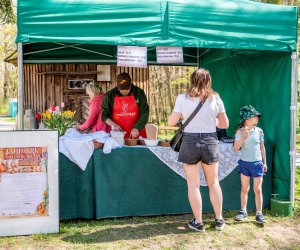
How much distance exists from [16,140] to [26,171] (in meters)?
0.30

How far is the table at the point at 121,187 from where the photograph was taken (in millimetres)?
4258

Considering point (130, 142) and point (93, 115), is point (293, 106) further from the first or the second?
point (93, 115)

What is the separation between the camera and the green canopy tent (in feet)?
12.9

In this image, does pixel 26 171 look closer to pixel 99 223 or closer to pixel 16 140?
pixel 16 140

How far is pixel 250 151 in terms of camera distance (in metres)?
4.19

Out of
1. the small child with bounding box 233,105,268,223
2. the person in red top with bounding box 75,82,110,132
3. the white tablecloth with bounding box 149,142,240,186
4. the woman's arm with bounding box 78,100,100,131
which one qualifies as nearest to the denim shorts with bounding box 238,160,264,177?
the small child with bounding box 233,105,268,223

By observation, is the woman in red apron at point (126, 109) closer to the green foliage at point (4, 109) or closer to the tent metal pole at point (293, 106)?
the tent metal pole at point (293, 106)

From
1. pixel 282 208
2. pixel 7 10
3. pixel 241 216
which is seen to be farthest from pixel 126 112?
pixel 7 10

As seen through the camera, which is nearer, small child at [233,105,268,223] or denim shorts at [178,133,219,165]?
denim shorts at [178,133,219,165]

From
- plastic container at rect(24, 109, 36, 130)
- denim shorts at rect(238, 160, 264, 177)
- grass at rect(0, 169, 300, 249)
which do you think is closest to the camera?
grass at rect(0, 169, 300, 249)

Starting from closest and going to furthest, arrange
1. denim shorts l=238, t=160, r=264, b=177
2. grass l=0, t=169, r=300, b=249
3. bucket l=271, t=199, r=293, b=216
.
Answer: grass l=0, t=169, r=300, b=249 → denim shorts l=238, t=160, r=264, b=177 → bucket l=271, t=199, r=293, b=216

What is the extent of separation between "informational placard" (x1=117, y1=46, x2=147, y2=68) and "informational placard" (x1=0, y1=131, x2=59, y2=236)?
98cm

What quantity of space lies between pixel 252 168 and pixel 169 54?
4.66ft

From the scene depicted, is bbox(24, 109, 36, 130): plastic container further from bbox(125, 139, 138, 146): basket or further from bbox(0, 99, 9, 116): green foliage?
bbox(0, 99, 9, 116): green foliage
